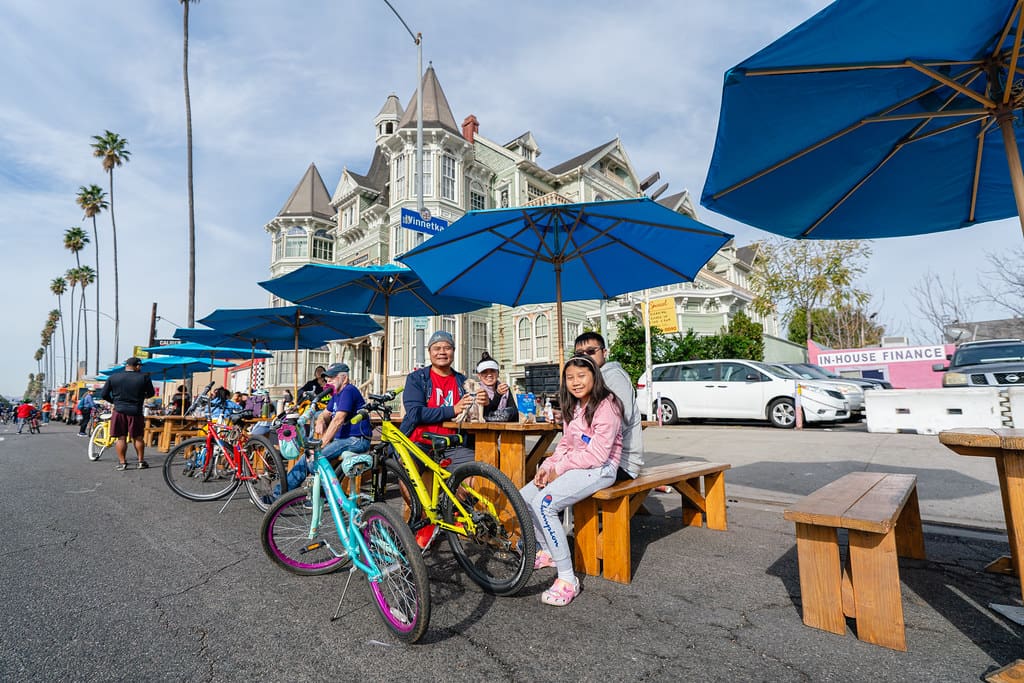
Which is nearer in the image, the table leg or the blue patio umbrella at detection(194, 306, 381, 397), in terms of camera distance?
the table leg

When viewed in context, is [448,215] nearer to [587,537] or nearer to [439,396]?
[439,396]

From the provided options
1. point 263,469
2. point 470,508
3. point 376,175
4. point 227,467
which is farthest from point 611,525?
point 376,175

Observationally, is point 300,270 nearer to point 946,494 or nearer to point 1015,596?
point 1015,596

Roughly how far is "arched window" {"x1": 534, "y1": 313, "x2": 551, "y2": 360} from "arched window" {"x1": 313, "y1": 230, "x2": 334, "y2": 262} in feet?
51.8

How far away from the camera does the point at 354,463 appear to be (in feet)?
10.4

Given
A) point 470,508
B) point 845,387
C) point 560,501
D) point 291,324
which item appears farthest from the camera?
point 845,387

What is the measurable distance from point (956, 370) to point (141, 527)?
15.8 metres

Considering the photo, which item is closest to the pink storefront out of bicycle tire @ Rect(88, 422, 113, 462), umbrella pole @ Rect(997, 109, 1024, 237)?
umbrella pole @ Rect(997, 109, 1024, 237)

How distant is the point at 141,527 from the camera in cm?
474

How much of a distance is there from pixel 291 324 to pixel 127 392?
314cm

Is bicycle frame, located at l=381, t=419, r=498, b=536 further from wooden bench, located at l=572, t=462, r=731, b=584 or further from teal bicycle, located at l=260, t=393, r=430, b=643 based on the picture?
wooden bench, located at l=572, t=462, r=731, b=584

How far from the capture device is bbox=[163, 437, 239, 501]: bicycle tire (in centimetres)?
598

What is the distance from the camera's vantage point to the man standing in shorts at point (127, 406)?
353 inches

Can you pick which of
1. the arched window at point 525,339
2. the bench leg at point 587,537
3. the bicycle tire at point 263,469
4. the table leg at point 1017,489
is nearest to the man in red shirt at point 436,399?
the bench leg at point 587,537
